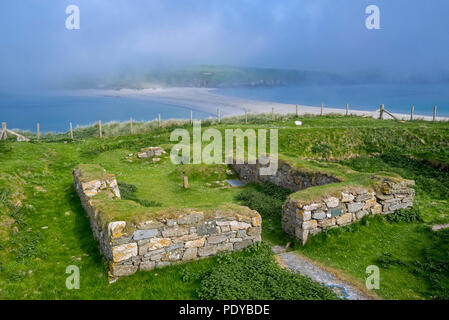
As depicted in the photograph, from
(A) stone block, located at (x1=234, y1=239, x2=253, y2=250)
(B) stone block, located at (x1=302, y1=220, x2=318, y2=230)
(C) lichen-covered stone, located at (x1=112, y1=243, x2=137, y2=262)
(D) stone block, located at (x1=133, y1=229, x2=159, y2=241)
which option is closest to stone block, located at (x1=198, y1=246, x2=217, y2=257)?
(A) stone block, located at (x1=234, y1=239, x2=253, y2=250)

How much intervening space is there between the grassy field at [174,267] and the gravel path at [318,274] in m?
0.44

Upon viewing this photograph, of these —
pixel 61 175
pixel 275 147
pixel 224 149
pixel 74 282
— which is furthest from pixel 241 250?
pixel 275 147

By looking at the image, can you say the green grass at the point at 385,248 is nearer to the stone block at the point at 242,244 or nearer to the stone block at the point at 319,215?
the stone block at the point at 319,215

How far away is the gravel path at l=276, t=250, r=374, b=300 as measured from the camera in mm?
7629

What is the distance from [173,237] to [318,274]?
3.99 meters

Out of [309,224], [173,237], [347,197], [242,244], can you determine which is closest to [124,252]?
[173,237]

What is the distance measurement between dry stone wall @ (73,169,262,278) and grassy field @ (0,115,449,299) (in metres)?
0.30

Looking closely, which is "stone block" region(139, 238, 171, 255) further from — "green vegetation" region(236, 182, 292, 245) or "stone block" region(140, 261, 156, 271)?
"green vegetation" region(236, 182, 292, 245)

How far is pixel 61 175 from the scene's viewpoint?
1709cm

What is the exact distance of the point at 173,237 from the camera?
28.5 ft

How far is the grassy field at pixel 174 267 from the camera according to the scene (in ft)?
25.2

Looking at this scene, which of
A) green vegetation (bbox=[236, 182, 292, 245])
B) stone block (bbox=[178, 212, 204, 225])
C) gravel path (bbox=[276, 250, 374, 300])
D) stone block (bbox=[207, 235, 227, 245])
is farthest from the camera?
green vegetation (bbox=[236, 182, 292, 245])

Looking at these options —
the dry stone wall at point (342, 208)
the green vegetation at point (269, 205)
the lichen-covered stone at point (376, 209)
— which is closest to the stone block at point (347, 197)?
the dry stone wall at point (342, 208)
